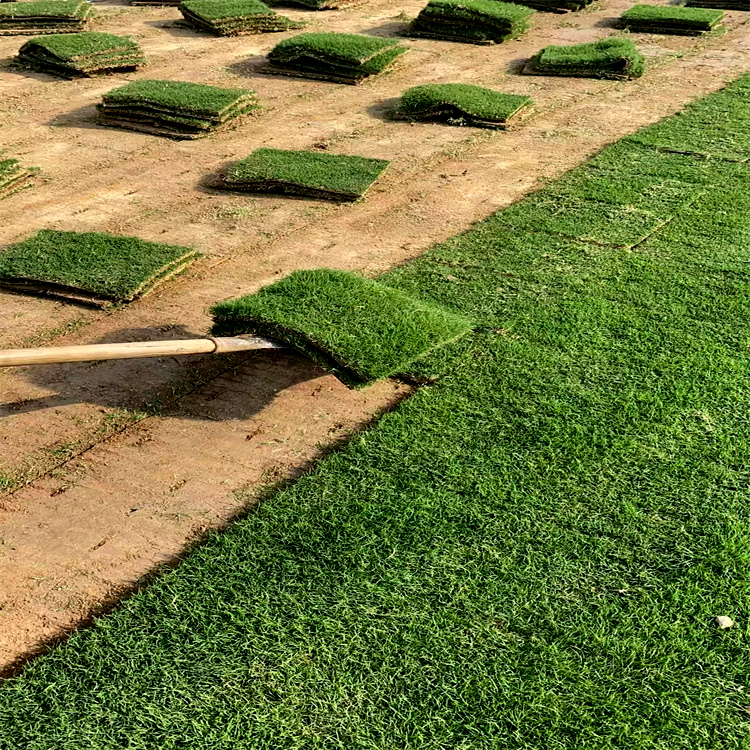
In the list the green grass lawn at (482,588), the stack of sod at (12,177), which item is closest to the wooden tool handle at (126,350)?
the green grass lawn at (482,588)

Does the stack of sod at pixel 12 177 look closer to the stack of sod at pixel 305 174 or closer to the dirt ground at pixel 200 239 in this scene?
the dirt ground at pixel 200 239

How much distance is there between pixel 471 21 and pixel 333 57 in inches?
121

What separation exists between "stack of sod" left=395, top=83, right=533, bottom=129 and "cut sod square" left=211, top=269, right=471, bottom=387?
16.1 feet

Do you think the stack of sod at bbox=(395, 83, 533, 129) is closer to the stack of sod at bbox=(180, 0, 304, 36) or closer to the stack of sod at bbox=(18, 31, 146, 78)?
the stack of sod at bbox=(18, 31, 146, 78)

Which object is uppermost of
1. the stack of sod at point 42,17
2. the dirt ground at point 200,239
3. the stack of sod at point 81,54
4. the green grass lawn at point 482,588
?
A: the stack of sod at point 42,17

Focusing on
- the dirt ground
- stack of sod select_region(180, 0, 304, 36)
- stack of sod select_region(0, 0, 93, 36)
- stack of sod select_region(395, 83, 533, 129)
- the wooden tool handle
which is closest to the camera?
the dirt ground

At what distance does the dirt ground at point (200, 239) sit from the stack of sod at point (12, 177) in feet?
0.57

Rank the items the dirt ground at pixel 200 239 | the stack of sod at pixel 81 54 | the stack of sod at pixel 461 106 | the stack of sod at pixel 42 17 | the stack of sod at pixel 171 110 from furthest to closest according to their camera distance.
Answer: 1. the stack of sod at pixel 42 17
2. the stack of sod at pixel 81 54
3. the stack of sod at pixel 461 106
4. the stack of sod at pixel 171 110
5. the dirt ground at pixel 200 239

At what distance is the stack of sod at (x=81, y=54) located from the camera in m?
11.5

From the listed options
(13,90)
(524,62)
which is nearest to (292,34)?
(524,62)

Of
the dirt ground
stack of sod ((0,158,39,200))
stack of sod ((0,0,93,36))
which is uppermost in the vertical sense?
stack of sod ((0,0,93,36))

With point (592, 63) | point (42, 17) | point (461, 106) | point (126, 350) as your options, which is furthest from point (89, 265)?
point (42, 17)

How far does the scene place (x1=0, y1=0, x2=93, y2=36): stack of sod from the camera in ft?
43.1

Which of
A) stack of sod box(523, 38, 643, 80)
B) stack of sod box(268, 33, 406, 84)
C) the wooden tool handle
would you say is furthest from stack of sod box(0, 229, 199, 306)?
stack of sod box(523, 38, 643, 80)
